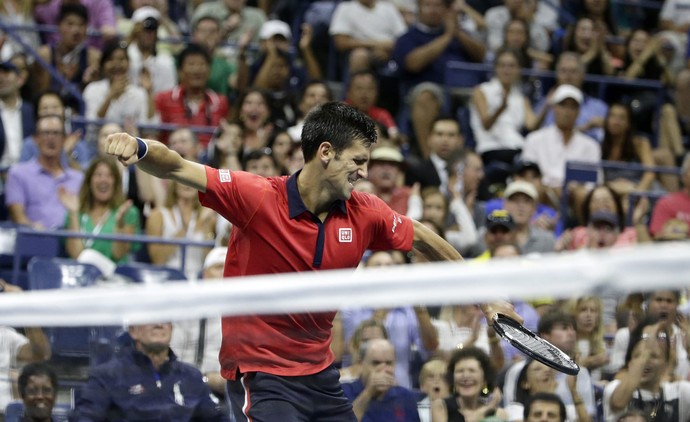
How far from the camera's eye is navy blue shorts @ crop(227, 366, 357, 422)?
5641mm

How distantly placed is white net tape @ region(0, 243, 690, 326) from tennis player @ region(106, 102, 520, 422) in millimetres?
651

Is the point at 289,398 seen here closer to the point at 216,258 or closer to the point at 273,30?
the point at 216,258

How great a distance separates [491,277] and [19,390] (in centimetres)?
246

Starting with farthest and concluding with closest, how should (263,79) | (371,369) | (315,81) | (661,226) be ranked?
(263,79) → (315,81) → (661,226) → (371,369)

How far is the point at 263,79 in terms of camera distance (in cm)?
1295

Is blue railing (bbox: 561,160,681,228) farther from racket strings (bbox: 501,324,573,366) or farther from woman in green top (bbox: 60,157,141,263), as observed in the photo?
racket strings (bbox: 501,324,573,366)

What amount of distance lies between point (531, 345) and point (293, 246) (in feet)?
Answer: 3.69

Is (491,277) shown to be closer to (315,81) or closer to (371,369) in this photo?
(371,369)

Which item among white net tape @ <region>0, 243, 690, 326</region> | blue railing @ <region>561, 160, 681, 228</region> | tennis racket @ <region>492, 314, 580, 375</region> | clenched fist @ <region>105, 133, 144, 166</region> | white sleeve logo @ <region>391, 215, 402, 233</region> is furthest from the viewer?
blue railing @ <region>561, 160, 681, 228</region>

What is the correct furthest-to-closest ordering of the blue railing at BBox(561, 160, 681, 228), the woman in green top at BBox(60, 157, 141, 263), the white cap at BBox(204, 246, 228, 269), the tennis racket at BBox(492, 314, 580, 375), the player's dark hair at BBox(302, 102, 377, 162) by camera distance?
1. the blue railing at BBox(561, 160, 681, 228)
2. the woman in green top at BBox(60, 157, 141, 263)
3. the white cap at BBox(204, 246, 228, 269)
4. the tennis racket at BBox(492, 314, 580, 375)
5. the player's dark hair at BBox(302, 102, 377, 162)

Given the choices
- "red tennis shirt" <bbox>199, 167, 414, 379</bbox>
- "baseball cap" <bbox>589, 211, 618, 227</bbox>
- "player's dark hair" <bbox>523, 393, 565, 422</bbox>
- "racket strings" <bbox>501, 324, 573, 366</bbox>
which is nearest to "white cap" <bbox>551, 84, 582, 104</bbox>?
"baseball cap" <bbox>589, 211, 618, 227</bbox>

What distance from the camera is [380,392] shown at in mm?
6492

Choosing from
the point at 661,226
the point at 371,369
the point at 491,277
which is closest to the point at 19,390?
the point at 371,369

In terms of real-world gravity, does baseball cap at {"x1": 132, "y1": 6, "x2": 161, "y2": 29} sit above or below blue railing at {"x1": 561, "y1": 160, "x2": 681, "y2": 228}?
above
